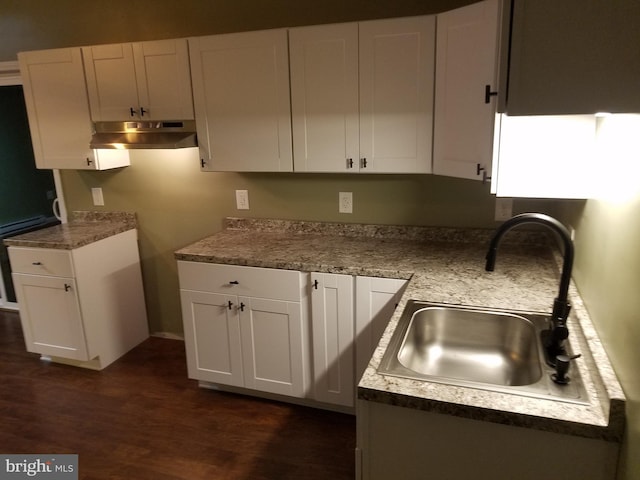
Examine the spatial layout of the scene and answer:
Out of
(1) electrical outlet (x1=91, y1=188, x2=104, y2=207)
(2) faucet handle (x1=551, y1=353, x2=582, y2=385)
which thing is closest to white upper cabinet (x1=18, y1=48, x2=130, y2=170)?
(1) electrical outlet (x1=91, y1=188, x2=104, y2=207)

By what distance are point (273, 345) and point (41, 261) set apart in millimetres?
1644

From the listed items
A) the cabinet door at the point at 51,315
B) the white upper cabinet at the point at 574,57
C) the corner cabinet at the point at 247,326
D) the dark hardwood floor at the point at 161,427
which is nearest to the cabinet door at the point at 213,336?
the corner cabinet at the point at 247,326

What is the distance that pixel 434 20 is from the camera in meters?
2.21

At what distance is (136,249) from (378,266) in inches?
79.3

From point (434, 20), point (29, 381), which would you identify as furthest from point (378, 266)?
point (29, 381)

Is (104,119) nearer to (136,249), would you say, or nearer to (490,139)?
(136,249)

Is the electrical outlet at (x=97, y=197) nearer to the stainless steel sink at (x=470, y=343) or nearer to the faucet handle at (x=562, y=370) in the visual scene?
the stainless steel sink at (x=470, y=343)

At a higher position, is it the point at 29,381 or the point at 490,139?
the point at 490,139

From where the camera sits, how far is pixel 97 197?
357cm

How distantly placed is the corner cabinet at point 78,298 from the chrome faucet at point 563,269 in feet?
8.53

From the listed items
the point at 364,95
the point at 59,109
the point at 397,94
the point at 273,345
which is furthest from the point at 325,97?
the point at 59,109

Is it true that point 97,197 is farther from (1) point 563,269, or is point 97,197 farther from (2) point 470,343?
(1) point 563,269

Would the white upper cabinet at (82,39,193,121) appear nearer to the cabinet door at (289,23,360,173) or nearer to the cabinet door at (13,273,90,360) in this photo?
the cabinet door at (289,23,360,173)

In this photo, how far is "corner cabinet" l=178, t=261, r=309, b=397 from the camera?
252 centimetres
